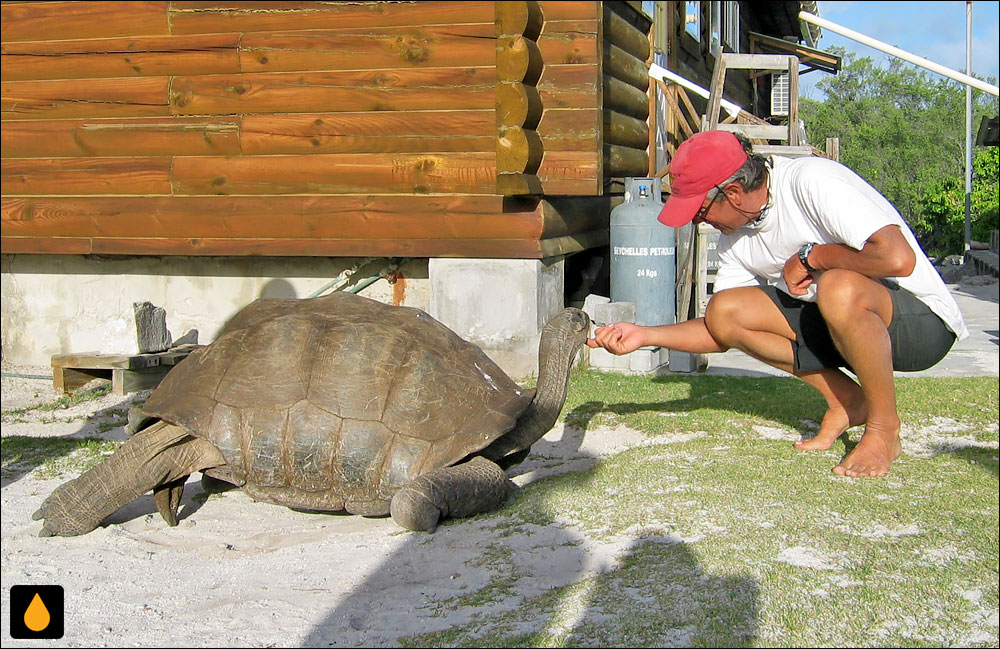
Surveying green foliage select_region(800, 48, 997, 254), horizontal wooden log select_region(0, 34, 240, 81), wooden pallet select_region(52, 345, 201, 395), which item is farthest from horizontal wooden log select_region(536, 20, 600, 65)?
green foliage select_region(800, 48, 997, 254)

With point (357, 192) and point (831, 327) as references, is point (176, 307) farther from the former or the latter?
point (831, 327)

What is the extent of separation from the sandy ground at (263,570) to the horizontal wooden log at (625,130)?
15.9 feet

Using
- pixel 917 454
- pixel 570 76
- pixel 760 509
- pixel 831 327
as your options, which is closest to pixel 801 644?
pixel 760 509

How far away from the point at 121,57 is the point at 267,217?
1.93 m

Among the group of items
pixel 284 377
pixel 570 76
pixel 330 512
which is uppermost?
pixel 570 76

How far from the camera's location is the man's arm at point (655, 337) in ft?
15.9

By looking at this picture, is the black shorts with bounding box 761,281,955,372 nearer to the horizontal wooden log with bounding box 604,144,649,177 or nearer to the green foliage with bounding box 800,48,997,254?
the horizontal wooden log with bounding box 604,144,649,177

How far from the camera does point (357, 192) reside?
27.5ft

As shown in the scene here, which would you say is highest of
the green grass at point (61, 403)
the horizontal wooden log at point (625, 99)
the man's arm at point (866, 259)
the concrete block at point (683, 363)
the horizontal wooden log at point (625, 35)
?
the horizontal wooden log at point (625, 35)

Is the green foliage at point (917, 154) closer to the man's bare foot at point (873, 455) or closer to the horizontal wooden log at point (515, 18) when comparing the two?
the horizontal wooden log at point (515, 18)

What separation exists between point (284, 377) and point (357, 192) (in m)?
3.78

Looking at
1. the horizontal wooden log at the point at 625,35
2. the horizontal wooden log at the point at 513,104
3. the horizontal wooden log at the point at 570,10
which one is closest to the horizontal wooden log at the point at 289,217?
the horizontal wooden log at the point at 513,104

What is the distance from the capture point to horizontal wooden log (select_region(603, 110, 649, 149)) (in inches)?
381

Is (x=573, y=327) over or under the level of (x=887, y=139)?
under
